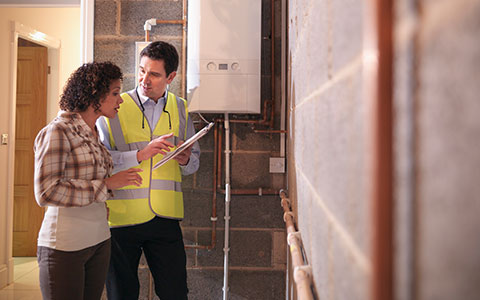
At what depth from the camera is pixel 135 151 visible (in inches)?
77.3

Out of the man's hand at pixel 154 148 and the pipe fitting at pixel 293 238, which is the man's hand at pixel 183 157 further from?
the pipe fitting at pixel 293 238

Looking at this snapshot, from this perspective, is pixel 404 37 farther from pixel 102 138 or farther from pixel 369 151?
pixel 102 138

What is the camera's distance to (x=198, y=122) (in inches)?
97.8

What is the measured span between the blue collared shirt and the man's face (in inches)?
2.0

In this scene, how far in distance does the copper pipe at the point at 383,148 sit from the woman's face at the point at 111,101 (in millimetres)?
1566

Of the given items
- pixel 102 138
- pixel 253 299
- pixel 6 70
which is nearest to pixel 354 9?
pixel 102 138

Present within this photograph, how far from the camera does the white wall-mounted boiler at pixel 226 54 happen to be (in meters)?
2.24

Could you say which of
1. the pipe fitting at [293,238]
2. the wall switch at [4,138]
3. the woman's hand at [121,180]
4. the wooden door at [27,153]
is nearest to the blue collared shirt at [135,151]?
the woman's hand at [121,180]

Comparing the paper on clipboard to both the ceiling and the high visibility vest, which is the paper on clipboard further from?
the ceiling

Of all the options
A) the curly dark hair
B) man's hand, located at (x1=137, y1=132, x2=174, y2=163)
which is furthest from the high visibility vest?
the curly dark hair

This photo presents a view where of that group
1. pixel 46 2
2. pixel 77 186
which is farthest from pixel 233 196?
pixel 46 2

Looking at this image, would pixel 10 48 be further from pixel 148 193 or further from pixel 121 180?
pixel 121 180

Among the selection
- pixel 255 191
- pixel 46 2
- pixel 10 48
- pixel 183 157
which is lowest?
pixel 255 191

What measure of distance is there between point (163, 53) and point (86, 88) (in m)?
0.52
